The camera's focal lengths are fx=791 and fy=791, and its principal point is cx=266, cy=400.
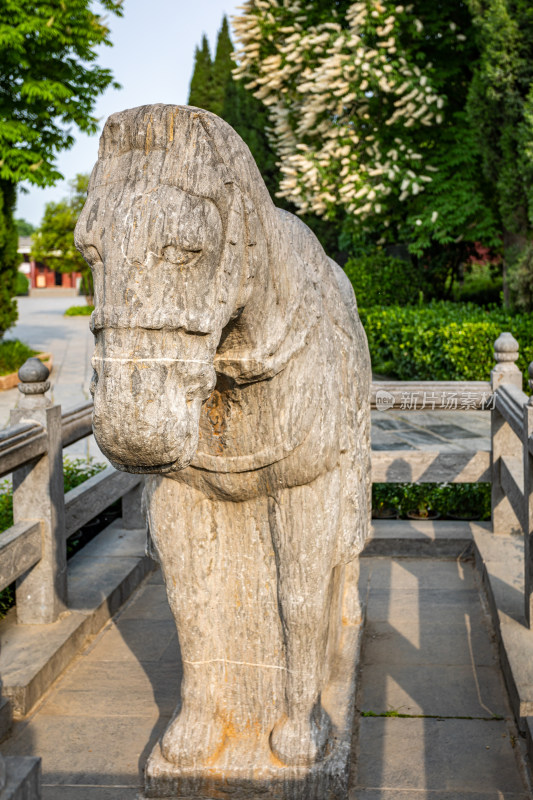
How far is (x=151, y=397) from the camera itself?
1.57m

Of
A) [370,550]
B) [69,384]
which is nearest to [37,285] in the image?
[69,384]

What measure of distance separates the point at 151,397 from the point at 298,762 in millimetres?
1467

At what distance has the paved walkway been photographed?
271 centimetres

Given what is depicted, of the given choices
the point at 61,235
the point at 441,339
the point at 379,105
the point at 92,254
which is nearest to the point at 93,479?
Result: the point at 92,254

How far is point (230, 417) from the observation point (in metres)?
2.12

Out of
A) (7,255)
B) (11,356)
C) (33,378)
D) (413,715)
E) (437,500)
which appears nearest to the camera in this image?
(413,715)

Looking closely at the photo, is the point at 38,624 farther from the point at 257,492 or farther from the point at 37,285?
the point at 37,285

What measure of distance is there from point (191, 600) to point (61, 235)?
2926 centimetres

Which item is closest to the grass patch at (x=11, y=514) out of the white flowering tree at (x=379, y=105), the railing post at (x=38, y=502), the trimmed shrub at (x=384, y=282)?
the railing post at (x=38, y=502)

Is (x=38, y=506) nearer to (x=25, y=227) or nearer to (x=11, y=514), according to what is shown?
(x=11, y=514)

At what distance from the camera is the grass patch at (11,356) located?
13.2 meters

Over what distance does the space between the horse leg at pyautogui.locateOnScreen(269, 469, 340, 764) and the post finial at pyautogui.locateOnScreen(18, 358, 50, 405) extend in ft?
5.76

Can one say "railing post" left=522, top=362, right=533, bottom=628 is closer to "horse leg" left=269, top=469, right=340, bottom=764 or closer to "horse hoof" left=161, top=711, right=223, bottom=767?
"horse leg" left=269, top=469, right=340, bottom=764

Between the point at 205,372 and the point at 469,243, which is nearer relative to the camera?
the point at 205,372
